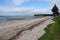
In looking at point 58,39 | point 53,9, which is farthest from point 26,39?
point 53,9

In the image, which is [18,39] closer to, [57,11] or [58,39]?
[58,39]

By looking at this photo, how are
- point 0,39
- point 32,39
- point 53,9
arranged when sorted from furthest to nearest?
point 53,9, point 0,39, point 32,39

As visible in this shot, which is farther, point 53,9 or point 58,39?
point 53,9

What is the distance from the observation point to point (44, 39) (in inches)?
572

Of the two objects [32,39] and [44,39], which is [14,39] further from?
[44,39]

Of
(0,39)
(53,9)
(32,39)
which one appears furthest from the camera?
(53,9)

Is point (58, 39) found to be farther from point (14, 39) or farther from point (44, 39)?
point (14, 39)

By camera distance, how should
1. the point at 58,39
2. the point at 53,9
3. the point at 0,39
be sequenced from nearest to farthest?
the point at 58,39 < the point at 0,39 < the point at 53,9

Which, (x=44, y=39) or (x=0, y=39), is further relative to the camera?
(x=0, y=39)

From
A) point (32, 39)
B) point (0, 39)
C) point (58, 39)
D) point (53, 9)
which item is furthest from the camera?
point (53, 9)

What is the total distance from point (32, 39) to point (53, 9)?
9364 cm

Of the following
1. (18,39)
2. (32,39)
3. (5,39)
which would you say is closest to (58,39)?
(32,39)

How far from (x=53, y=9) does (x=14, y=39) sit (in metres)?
92.9

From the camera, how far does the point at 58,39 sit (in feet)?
46.1
